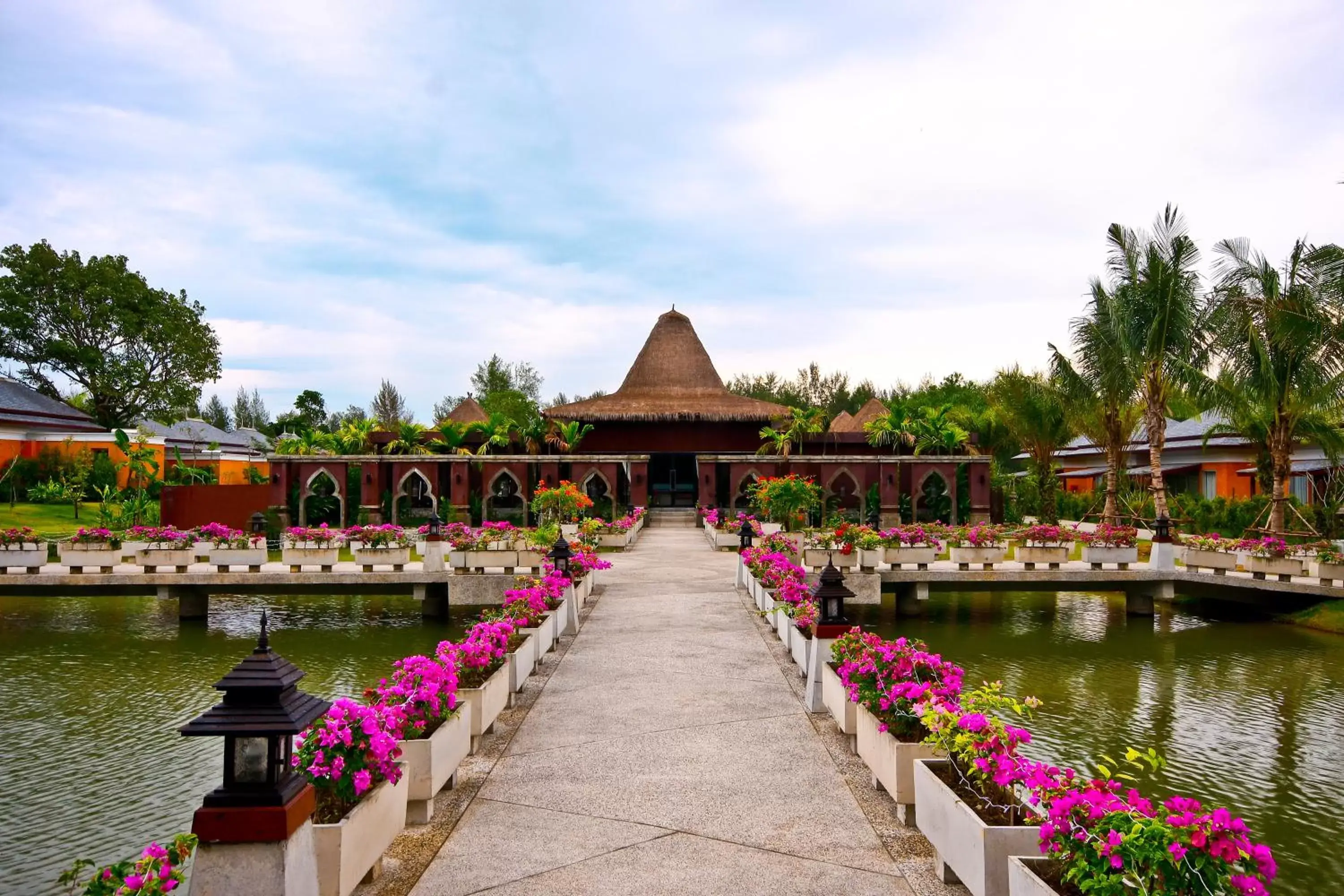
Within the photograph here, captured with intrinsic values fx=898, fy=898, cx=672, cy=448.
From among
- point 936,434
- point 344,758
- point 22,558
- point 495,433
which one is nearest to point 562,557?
point 344,758

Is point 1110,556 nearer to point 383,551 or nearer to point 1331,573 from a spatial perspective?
point 1331,573

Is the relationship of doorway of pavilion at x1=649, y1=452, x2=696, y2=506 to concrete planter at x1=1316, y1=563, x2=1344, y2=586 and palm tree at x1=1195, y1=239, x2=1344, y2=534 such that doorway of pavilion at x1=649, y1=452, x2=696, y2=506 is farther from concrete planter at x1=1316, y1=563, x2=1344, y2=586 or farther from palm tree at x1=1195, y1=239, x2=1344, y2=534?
concrete planter at x1=1316, y1=563, x2=1344, y2=586

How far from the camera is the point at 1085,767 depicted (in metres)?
9.13

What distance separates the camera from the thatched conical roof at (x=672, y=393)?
36.9 metres

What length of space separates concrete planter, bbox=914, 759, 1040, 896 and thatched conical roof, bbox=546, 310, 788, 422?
31.9m

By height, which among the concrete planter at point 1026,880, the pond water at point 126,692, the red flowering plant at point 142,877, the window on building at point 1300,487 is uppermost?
the window on building at point 1300,487

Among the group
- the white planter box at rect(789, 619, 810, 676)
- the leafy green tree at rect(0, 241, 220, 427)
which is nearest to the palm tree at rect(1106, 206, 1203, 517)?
the white planter box at rect(789, 619, 810, 676)

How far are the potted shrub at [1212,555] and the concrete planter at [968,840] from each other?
1574 cm

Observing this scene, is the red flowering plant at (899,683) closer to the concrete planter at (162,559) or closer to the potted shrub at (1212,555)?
the potted shrub at (1212,555)

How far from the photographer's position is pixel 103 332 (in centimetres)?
4094

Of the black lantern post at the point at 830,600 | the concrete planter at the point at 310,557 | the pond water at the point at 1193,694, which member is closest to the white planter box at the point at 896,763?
the black lantern post at the point at 830,600

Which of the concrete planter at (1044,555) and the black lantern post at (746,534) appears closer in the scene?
the concrete planter at (1044,555)

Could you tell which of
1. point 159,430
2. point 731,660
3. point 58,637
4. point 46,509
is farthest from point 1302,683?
point 159,430

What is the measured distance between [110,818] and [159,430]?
57587 millimetres
